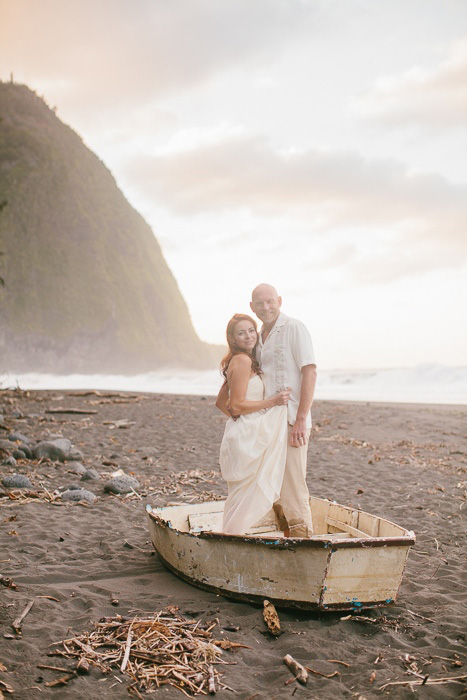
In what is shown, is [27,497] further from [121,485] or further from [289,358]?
[289,358]

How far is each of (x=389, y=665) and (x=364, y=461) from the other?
7764mm

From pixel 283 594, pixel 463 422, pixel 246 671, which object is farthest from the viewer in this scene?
pixel 463 422

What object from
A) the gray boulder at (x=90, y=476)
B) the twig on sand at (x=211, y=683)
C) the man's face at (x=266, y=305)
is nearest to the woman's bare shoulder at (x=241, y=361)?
the man's face at (x=266, y=305)

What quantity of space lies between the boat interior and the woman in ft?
2.13

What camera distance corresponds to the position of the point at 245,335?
514 centimetres

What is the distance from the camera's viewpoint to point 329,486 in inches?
373

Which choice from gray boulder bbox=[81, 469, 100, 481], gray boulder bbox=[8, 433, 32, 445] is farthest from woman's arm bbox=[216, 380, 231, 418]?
gray boulder bbox=[8, 433, 32, 445]

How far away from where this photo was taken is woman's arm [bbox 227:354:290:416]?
5105 mm

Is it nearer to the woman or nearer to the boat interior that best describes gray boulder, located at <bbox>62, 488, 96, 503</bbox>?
the boat interior

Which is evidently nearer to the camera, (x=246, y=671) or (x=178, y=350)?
(x=246, y=671)

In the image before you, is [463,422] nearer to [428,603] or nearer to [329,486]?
[329,486]

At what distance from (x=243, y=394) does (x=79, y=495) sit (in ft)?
13.2

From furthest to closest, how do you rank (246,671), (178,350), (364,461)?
(178,350), (364,461), (246,671)

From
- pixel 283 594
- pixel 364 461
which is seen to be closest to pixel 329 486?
pixel 364 461
